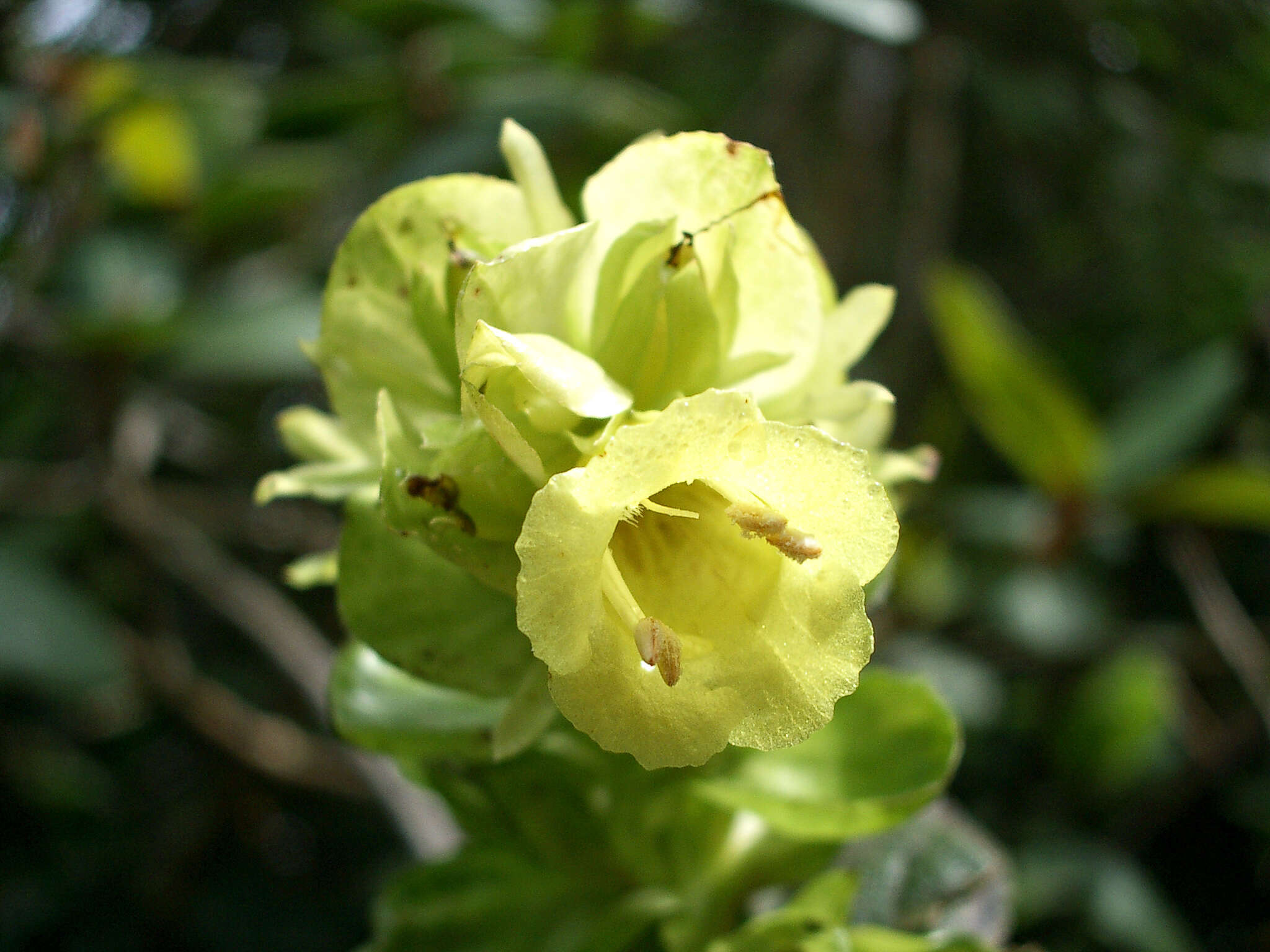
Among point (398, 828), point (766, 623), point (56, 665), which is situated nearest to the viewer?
point (766, 623)

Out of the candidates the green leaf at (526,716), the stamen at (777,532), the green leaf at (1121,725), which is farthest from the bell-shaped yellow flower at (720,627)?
the green leaf at (1121,725)

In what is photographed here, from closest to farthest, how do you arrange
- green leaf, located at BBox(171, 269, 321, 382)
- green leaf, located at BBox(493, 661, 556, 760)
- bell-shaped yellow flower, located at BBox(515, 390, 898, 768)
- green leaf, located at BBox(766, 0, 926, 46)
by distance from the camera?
bell-shaped yellow flower, located at BBox(515, 390, 898, 768), green leaf, located at BBox(493, 661, 556, 760), green leaf, located at BBox(766, 0, 926, 46), green leaf, located at BBox(171, 269, 321, 382)

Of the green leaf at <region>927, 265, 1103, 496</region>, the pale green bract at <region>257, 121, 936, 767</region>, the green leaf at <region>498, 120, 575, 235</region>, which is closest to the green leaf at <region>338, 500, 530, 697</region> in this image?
the pale green bract at <region>257, 121, 936, 767</region>

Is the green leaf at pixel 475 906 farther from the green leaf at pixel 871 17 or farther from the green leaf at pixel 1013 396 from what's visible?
the green leaf at pixel 1013 396

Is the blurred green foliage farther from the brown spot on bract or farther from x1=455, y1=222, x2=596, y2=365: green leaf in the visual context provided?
the brown spot on bract

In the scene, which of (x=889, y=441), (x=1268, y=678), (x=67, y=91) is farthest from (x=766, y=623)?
(x=67, y=91)

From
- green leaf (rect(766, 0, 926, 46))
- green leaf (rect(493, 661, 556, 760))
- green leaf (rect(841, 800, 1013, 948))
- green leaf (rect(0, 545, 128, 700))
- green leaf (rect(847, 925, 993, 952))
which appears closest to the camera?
green leaf (rect(493, 661, 556, 760))

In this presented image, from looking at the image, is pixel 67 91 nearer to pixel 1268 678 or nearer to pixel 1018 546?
pixel 1018 546
